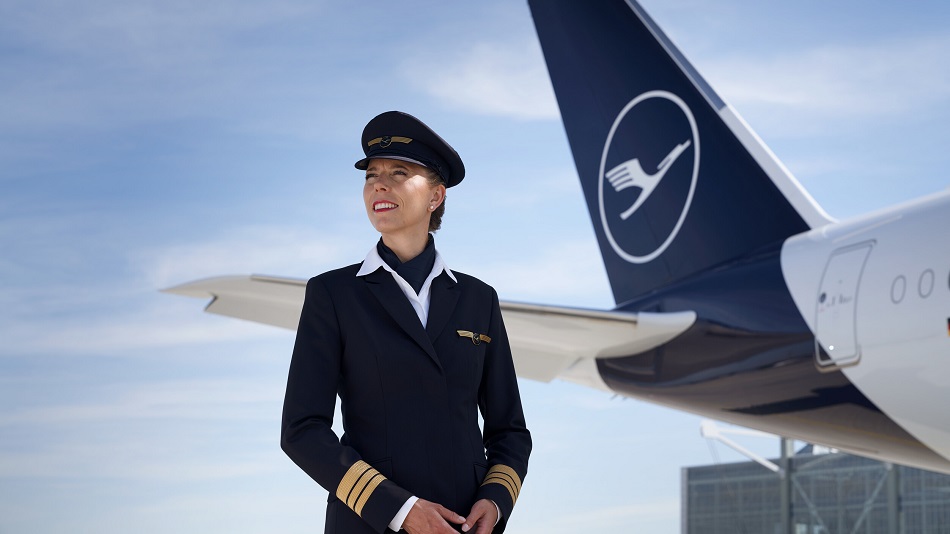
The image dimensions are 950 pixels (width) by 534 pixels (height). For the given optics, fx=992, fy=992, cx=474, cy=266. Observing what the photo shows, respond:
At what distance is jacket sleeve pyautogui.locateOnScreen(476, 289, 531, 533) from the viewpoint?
102 inches

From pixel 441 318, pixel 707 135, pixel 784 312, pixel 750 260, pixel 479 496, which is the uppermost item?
pixel 707 135

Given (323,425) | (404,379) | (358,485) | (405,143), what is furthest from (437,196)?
(358,485)

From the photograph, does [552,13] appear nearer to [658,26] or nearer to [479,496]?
[658,26]

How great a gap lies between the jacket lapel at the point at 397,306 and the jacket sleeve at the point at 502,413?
0.23 meters

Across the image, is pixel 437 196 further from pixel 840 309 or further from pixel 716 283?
pixel 716 283

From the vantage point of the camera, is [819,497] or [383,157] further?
[819,497]

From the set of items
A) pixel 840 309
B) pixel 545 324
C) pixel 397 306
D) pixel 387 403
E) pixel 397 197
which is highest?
pixel 545 324

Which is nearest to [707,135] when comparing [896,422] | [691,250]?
[691,250]

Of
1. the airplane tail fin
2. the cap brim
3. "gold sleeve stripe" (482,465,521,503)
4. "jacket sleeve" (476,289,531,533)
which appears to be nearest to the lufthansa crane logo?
the airplane tail fin

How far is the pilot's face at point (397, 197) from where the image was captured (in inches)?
100.0

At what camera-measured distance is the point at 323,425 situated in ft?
7.88

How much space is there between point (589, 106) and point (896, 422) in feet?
19.2

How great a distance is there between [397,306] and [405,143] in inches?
17.1

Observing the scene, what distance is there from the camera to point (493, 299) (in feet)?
9.07
